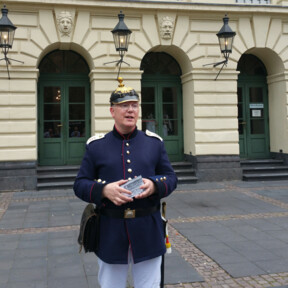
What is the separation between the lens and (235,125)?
1226 cm

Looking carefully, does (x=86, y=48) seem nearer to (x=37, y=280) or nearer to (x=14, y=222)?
(x=14, y=222)

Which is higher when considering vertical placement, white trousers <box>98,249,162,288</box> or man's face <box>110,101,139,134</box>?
man's face <box>110,101,139,134</box>

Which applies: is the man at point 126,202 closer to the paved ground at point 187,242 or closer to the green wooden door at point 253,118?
the paved ground at point 187,242

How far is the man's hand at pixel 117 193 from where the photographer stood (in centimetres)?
233

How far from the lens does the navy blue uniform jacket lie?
8.22ft

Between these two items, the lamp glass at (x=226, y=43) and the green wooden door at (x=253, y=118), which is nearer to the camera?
the lamp glass at (x=226, y=43)

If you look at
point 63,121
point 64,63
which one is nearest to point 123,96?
point 63,121

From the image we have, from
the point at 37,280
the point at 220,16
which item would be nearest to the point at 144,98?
the point at 220,16

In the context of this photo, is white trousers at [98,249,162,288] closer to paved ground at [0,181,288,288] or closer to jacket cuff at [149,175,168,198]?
jacket cuff at [149,175,168,198]

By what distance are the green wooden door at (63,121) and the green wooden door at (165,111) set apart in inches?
90.0

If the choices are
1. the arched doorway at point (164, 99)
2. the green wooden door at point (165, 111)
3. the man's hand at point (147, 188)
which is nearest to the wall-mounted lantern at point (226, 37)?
the arched doorway at point (164, 99)

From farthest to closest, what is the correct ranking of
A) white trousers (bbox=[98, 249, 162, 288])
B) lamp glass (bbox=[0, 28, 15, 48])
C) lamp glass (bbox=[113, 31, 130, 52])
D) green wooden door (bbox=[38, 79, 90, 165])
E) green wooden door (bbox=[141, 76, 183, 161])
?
green wooden door (bbox=[141, 76, 183, 161]) → green wooden door (bbox=[38, 79, 90, 165]) → lamp glass (bbox=[113, 31, 130, 52]) → lamp glass (bbox=[0, 28, 15, 48]) → white trousers (bbox=[98, 249, 162, 288])

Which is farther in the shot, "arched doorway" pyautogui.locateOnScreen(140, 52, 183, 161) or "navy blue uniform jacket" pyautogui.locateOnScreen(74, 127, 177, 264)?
"arched doorway" pyautogui.locateOnScreen(140, 52, 183, 161)

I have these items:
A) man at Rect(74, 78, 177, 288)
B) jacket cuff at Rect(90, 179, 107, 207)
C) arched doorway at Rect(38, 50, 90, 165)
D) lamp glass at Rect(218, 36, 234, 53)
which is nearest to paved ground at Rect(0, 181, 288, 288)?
man at Rect(74, 78, 177, 288)
